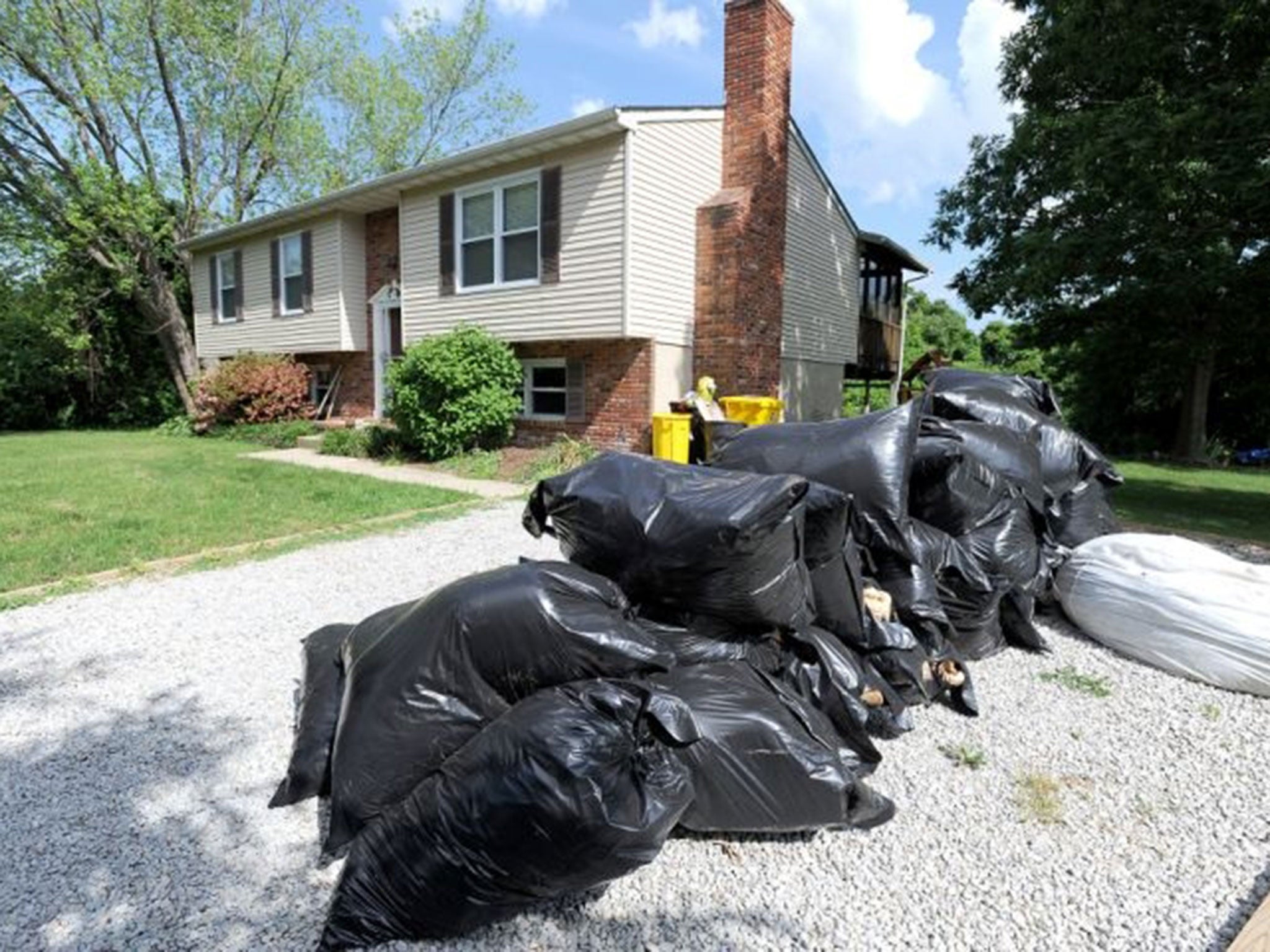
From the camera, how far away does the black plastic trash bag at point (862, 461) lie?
3.15 meters

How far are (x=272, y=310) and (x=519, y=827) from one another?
16.9 m

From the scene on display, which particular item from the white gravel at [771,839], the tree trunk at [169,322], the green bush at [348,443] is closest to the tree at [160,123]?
the tree trunk at [169,322]

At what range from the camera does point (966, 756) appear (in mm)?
2666

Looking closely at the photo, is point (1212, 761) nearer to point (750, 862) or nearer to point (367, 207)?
point (750, 862)

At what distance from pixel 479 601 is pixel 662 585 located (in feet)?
2.12

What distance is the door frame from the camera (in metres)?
14.1

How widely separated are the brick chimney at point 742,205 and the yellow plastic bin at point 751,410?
4.58ft

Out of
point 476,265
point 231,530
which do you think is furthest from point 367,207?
point 231,530

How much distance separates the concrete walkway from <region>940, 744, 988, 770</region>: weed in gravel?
6070mm

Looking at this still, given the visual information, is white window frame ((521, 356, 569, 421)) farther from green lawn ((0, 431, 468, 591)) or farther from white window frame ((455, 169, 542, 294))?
green lawn ((0, 431, 468, 591))

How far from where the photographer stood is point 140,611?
4.24 metres

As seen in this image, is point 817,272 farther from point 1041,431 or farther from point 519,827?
point 519,827

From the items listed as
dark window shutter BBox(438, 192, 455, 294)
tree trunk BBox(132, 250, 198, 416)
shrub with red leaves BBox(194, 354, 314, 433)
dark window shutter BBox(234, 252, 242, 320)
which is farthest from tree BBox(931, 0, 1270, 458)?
tree trunk BBox(132, 250, 198, 416)

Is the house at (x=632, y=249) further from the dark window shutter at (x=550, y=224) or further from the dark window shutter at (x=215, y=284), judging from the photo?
the dark window shutter at (x=215, y=284)
